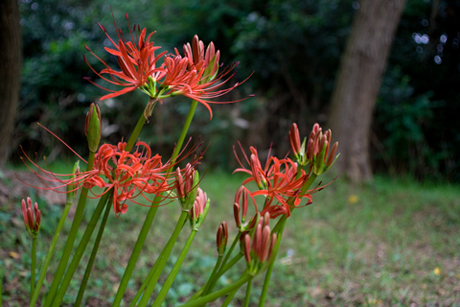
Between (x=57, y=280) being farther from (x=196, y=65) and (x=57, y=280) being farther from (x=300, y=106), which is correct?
(x=300, y=106)

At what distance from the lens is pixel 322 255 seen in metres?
2.85

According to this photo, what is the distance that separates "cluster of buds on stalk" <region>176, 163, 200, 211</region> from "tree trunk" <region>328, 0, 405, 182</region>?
14.1 feet

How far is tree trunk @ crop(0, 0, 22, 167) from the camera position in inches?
104

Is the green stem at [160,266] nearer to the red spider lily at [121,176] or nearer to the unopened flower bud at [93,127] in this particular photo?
the red spider lily at [121,176]

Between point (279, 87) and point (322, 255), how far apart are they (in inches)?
198

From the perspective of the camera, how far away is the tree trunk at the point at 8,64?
265 centimetres

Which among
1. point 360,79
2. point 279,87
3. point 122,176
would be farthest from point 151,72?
point 279,87

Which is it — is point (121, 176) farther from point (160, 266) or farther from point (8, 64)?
point (8, 64)

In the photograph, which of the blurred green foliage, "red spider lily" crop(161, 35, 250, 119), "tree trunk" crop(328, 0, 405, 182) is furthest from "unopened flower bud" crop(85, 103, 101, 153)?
the blurred green foliage

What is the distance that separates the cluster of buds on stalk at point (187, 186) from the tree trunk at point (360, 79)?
4313mm

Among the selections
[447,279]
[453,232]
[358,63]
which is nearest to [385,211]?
[453,232]

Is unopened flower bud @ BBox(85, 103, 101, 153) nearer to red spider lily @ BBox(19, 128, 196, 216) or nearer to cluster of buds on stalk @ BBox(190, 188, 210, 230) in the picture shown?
red spider lily @ BBox(19, 128, 196, 216)

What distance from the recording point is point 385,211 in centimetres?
396

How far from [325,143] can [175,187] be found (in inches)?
15.3
